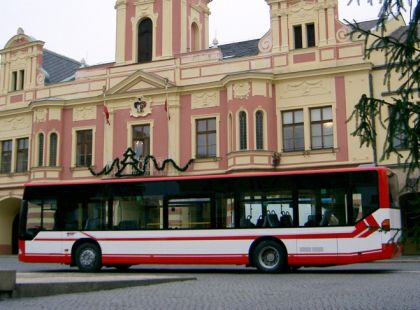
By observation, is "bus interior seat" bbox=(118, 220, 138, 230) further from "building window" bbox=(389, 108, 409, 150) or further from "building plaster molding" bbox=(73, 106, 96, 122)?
"building plaster molding" bbox=(73, 106, 96, 122)

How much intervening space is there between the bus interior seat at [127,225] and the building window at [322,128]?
11680 mm

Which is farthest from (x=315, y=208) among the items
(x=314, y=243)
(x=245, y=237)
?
(x=245, y=237)

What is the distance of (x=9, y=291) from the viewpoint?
11.0m

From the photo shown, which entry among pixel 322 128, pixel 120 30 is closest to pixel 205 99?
pixel 322 128

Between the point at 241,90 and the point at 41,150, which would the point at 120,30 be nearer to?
the point at 41,150

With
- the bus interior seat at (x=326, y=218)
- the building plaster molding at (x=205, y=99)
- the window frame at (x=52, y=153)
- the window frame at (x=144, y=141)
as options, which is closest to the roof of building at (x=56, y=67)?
the window frame at (x=52, y=153)

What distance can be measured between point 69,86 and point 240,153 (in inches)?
448

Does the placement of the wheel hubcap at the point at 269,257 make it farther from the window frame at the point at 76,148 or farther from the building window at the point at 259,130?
the window frame at the point at 76,148

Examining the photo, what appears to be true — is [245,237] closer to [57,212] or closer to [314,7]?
[57,212]

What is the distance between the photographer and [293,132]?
28.1m

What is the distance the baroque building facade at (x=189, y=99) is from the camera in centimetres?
2753

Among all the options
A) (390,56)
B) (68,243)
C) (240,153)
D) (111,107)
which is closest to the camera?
(390,56)

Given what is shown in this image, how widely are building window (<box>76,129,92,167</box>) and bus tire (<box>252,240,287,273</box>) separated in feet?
55.3

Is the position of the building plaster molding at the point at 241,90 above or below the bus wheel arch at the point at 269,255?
above
